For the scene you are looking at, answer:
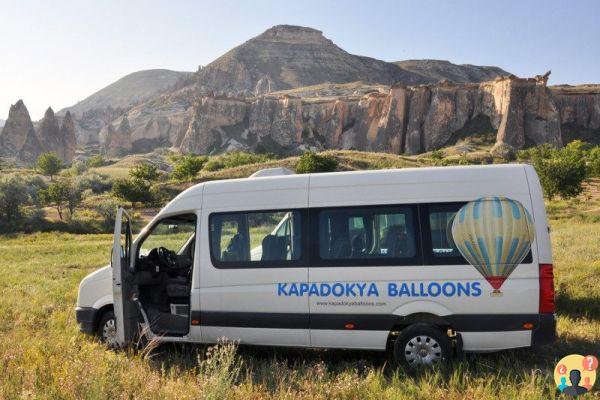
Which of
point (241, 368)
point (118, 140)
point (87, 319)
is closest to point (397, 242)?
point (241, 368)

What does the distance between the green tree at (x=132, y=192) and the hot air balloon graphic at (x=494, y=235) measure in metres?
47.4

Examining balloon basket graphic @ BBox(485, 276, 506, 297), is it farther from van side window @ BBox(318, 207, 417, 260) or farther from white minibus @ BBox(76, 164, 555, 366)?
van side window @ BBox(318, 207, 417, 260)

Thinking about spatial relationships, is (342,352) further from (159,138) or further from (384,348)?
(159,138)

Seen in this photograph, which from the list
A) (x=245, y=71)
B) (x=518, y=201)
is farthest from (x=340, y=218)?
(x=245, y=71)

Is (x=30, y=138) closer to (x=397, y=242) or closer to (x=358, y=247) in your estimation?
(x=358, y=247)

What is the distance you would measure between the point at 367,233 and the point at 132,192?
154 ft

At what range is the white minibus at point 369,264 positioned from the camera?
17.2 feet

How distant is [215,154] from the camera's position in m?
129

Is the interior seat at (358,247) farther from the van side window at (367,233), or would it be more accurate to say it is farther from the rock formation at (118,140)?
the rock formation at (118,140)

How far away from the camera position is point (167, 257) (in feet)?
22.8

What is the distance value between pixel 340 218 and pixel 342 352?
2.04 meters

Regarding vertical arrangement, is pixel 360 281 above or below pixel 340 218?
below

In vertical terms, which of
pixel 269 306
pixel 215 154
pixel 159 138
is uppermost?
pixel 159 138

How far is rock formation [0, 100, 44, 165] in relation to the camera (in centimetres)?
13500
